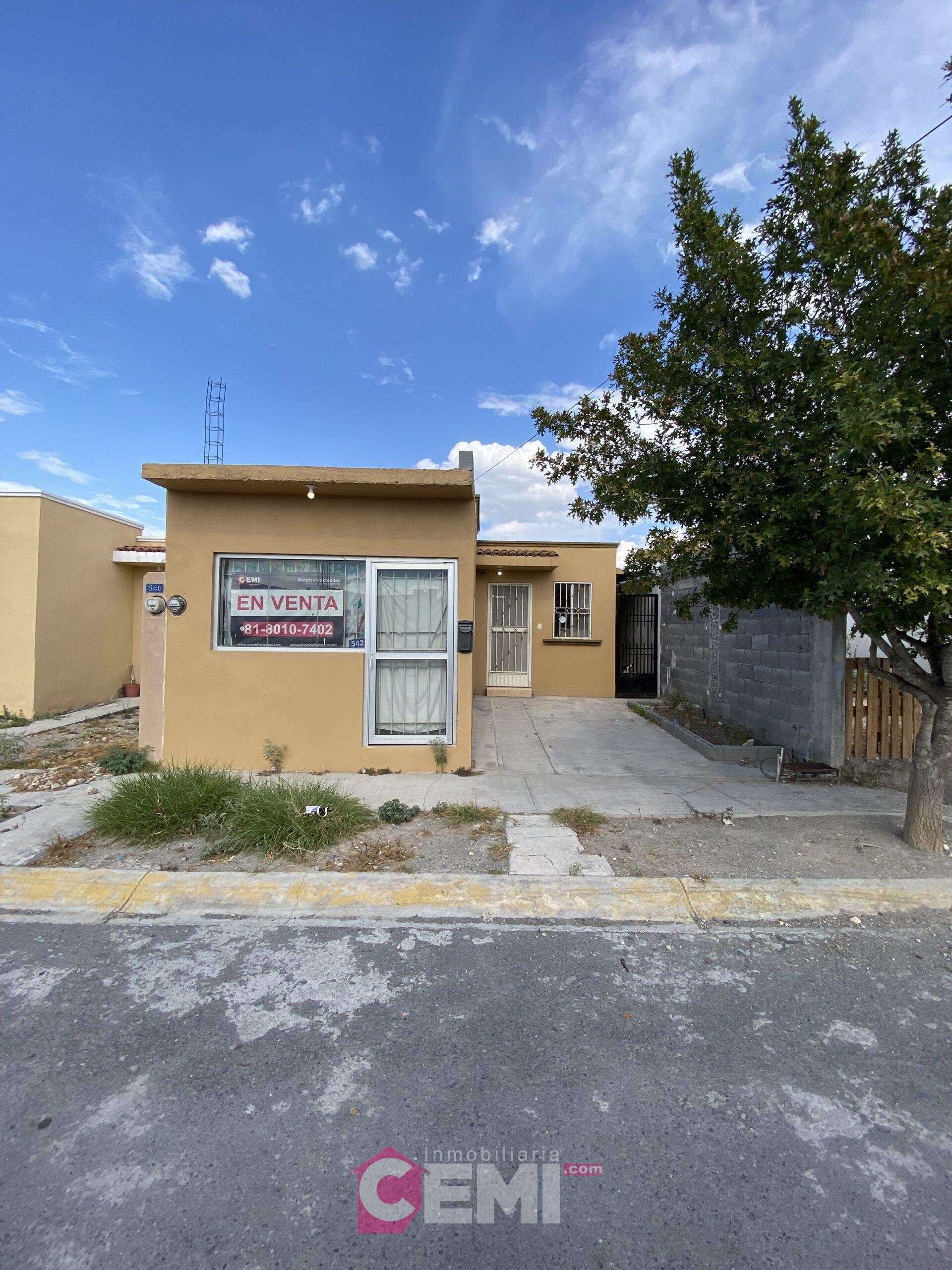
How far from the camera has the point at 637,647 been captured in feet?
41.0

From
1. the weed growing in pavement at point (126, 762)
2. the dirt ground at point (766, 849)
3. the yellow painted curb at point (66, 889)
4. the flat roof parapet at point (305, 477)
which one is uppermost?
the flat roof parapet at point (305, 477)

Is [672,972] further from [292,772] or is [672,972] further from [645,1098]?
[292,772]

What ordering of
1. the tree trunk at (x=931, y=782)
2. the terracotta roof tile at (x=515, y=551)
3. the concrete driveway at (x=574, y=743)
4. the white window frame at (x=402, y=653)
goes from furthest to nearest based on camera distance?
1. the terracotta roof tile at (x=515, y=551)
2. the concrete driveway at (x=574, y=743)
3. the white window frame at (x=402, y=653)
4. the tree trunk at (x=931, y=782)

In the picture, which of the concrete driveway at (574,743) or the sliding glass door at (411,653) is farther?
the concrete driveway at (574,743)

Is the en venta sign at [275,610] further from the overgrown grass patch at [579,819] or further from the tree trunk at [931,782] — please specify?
the tree trunk at [931,782]

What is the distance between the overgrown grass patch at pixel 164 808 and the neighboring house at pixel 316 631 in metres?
1.33

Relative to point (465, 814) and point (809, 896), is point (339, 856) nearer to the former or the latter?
point (465, 814)

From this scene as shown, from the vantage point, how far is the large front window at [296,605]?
653cm

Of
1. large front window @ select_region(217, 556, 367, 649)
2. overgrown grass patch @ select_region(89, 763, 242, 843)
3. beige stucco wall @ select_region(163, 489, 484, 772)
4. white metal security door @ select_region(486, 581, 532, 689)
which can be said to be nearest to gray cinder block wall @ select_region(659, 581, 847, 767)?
white metal security door @ select_region(486, 581, 532, 689)

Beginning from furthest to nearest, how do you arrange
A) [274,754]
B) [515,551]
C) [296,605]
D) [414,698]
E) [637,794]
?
1. [515,551]
2. [414,698]
3. [296,605]
4. [274,754]
5. [637,794]

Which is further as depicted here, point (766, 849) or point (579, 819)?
point (579, 819)

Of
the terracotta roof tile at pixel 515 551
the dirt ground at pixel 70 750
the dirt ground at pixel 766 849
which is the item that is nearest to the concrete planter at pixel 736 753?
the dirt ground at pixel 766 849

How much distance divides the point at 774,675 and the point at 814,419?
14.1 ft

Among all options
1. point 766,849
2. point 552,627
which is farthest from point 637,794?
point 552,627
